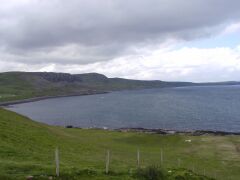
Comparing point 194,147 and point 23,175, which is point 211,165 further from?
point 23,175

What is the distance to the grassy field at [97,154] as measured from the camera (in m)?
25.0

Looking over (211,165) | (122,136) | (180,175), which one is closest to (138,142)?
(122,136)

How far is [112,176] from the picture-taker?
25.0 m

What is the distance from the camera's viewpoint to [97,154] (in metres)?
50.9

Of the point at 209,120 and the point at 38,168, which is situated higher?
the point at 38,168

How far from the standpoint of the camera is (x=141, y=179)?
82.0ft

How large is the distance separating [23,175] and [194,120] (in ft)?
476

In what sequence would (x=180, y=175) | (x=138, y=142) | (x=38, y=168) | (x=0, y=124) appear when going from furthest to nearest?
1. (x=138, y=142)
2. (x=0, y=124)
3. (x=180, y=175)
4. (x=38, y=168)

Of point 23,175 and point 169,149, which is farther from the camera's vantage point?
point 169,149

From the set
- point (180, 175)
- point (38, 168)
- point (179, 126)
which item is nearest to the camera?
point (38, 168)

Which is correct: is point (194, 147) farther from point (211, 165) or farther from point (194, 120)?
point (194, 120)

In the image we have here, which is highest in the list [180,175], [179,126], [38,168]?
[38,168]

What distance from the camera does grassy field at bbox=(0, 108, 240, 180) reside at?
25.0 meters

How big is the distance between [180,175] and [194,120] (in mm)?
135968
